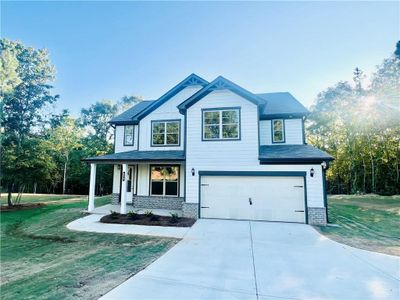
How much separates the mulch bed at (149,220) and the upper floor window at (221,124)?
4315 mm

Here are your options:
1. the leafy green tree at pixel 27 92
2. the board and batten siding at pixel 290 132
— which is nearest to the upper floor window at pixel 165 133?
the board and batten siding at pixel 290 132

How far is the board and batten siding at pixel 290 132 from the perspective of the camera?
43.6 ft

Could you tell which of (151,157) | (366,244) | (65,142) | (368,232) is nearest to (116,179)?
(151,157)

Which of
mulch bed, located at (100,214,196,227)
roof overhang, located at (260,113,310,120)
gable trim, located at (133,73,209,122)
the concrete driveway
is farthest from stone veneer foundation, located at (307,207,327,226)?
gable trim, located at (133,73,209,122)

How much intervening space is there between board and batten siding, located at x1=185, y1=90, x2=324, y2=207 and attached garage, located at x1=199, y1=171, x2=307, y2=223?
1.03 feet

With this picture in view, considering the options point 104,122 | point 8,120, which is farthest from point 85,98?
point 8,120

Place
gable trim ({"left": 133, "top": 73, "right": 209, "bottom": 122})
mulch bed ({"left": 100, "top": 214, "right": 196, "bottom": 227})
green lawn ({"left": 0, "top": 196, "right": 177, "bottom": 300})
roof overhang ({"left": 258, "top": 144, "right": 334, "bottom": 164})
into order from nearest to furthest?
green lawn ({"left": 0, "top": 196, "right": 177, "bottom": 300}) → mulch bed ({"left": 100, "top": 214, "right": 196, "bottom": 227}) → roof overhang ({"left": 258, "top": 144, "right": 334, "bottom": 164}) → gable trim ({"left": 133, "top": 73, "right": 209, "bottom": 122})

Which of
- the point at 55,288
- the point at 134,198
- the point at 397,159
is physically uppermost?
the point at 397,159

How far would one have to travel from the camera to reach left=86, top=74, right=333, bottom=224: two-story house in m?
10.4

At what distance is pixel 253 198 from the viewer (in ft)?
35.6

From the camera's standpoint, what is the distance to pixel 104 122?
35031mm

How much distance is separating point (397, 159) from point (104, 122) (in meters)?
39.3

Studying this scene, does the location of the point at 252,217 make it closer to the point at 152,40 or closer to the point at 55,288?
the point at 55,288

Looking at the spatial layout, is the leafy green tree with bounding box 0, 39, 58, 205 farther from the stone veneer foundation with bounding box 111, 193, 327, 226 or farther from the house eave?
the house eave
